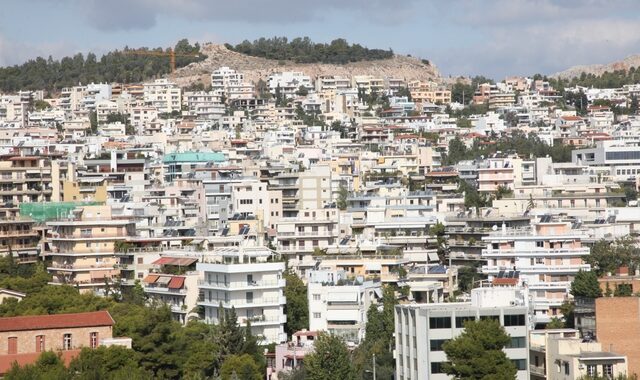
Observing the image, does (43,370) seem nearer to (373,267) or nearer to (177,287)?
(177,287)

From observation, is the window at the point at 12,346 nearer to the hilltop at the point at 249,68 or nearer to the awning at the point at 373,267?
the awning at the point at 373,267

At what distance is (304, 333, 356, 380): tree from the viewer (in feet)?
166

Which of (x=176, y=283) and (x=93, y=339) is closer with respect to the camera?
(x=93, y=339)

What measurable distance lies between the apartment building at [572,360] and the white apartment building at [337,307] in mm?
12759

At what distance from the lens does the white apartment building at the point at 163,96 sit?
164m

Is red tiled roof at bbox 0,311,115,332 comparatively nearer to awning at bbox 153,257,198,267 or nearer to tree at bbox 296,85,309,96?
awning at bbox 153,257,198,267

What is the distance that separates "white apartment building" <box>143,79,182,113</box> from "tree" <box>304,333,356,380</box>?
112393 millimetres

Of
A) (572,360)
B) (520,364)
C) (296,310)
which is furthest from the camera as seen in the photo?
(296,310)

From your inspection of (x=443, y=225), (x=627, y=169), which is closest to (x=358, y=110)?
(x=627, y=169)

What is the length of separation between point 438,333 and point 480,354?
121 inches

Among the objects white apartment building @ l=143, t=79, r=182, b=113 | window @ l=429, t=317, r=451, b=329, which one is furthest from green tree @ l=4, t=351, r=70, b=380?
white apartment building @ l=143, t=79, r=182, b=113

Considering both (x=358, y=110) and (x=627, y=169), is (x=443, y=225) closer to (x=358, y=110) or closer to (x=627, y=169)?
(x=627, y=169)

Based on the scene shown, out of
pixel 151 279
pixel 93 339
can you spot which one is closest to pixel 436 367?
pixel 93 339

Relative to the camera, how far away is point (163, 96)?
16575 centimetres
